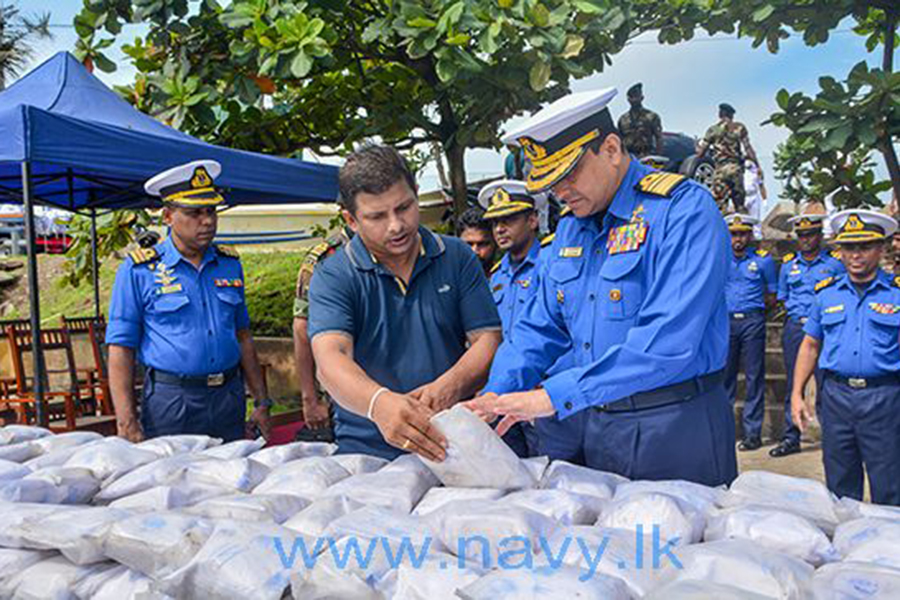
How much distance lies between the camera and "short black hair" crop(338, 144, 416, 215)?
2211 mm

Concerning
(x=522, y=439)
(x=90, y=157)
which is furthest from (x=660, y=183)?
(x=90, y=157)

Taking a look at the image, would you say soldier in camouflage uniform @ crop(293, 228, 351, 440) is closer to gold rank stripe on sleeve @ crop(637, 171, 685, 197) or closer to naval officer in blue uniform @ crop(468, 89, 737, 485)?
naval officer in blue uniform @ crop(468, 89, 737, 485)

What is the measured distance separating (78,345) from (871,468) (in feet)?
23.6

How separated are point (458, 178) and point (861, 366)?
165 inches

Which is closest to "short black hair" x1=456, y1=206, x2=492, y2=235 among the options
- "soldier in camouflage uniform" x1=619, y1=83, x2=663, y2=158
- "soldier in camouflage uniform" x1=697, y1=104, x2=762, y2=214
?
"soldier in camouflage uniform" x1=619, y1=83, x2=663, y2=158

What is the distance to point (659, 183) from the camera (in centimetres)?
221

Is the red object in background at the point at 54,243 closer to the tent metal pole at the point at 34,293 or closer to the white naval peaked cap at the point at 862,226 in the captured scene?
the tent metal pole at the point at 34,293

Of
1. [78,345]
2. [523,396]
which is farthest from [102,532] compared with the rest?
[78,345]

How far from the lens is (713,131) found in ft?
36.8

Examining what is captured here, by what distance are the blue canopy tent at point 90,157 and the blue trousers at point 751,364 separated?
4207 millimetres

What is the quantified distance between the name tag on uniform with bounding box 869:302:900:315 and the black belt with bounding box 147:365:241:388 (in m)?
3.69

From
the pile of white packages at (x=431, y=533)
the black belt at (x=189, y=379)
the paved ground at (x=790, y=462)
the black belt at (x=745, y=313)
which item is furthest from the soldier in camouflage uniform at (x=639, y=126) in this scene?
the pile of white packages at (x=431, y=533)

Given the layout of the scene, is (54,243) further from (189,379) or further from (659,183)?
(659,183)

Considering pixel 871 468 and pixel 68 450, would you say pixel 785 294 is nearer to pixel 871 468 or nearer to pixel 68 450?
pixel 871 468
